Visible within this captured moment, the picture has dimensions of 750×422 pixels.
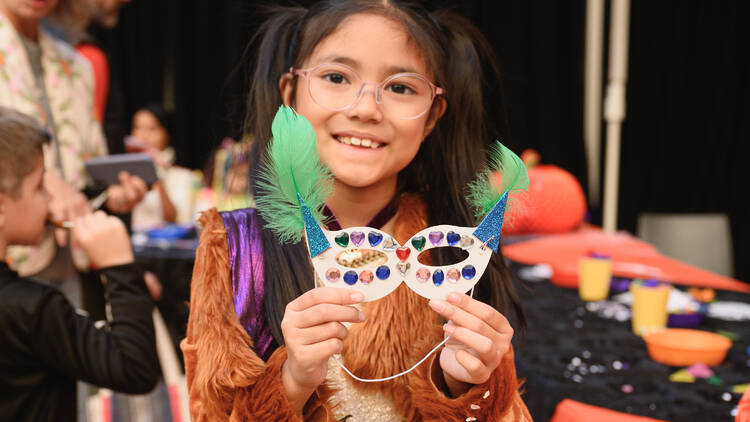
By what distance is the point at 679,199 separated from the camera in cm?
434

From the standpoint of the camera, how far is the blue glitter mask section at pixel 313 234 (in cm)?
69

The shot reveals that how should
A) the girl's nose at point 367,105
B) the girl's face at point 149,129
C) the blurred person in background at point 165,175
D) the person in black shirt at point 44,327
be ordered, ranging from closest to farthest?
the girl's nose at point 367,105 < the person in black shirt at point 44,327 < the blurred person in background at point 165,175 < the girl's face at point 149,129

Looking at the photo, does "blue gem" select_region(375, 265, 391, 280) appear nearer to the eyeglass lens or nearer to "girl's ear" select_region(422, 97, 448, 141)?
the eyeglass lens

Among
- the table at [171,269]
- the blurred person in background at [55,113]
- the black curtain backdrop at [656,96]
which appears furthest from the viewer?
the black curtain backdrop at [656,96]

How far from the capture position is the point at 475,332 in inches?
28.4

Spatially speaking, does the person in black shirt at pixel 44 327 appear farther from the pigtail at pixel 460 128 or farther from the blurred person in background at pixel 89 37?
the pigtail at pixel 460 128

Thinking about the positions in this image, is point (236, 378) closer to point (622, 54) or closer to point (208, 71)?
point (622, 54)

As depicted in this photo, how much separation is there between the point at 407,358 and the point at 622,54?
1.99 m

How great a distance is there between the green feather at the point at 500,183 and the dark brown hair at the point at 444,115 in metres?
0.16

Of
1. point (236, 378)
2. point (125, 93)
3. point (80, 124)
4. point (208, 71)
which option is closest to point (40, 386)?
point (236, 378)

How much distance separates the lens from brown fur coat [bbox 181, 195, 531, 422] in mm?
790

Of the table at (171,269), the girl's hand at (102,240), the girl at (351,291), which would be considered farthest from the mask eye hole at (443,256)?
the table at (171,269)

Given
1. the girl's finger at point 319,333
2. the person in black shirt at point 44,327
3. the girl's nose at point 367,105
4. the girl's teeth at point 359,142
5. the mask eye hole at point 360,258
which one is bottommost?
the person in black shirt at point 44,327

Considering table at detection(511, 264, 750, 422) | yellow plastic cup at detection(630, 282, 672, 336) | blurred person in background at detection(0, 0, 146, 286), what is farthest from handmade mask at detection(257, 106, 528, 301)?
A: blurred person in background at detection(0, 0, 146, 286)
